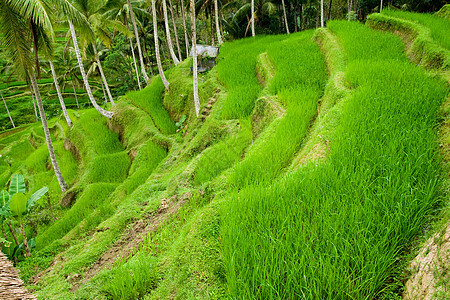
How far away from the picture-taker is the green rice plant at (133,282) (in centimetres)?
217

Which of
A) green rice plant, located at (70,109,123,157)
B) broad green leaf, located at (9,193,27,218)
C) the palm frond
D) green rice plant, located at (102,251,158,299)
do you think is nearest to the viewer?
green rice plant, located at (102,251,158,299)

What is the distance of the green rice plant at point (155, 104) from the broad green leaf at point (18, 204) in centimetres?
502

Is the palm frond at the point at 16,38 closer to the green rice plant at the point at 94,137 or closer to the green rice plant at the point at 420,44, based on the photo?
the green rice plant at the point at 94,137

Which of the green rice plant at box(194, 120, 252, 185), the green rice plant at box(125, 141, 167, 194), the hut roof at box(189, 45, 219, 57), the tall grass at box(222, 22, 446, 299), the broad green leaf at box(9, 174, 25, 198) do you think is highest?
the hut roof at box(189, 45, 219, 57)

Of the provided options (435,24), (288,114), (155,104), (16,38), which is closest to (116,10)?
(155,104)

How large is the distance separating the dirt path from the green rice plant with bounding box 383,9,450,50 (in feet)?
25.5

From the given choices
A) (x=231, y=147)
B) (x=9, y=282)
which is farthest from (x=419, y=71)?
(x=9, y=282)

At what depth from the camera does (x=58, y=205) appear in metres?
8.48

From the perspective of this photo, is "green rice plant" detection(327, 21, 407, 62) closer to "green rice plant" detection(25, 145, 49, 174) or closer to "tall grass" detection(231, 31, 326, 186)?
"tall grass" detection(231, 31, 326, 186)

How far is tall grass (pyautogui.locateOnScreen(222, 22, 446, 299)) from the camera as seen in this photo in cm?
152

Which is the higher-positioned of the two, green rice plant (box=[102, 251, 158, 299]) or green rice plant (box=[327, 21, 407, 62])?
green rice plant (box=[327, 21, 407, 62])

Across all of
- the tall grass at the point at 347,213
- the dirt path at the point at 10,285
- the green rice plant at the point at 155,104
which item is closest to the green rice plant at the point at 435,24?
the tall grass at the point at 347,213

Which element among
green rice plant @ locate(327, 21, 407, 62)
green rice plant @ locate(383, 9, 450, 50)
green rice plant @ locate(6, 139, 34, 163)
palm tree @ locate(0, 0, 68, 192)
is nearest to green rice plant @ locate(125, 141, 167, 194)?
palm tree @ locate(0, 0, 68, 192)

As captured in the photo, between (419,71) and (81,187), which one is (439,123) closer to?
(419,71)
